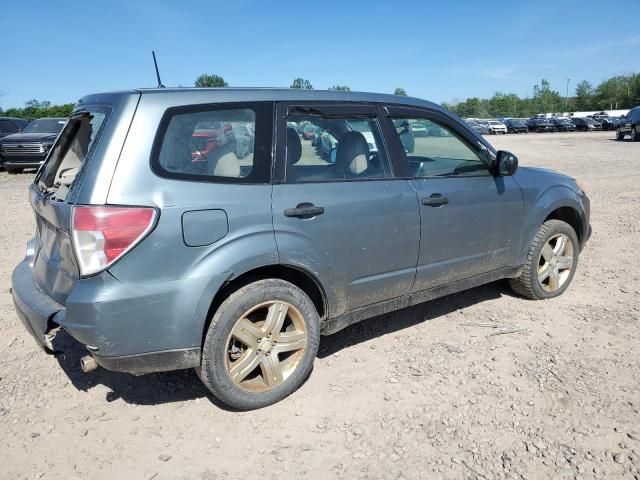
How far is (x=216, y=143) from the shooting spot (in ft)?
9.46

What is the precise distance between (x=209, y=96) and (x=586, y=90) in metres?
114

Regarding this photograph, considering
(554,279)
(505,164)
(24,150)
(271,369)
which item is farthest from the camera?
(24,150)

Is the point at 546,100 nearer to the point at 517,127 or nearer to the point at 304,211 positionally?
the point at 517,127

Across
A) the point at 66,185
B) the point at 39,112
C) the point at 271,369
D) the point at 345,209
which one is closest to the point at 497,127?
the point at 39,112

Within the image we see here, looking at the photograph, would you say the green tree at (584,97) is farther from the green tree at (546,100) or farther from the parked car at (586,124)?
the parked car at (586,124)

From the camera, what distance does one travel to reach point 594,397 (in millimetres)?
3053

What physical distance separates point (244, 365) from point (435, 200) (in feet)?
5.63

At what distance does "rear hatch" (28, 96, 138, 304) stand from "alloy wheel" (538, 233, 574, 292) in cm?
361

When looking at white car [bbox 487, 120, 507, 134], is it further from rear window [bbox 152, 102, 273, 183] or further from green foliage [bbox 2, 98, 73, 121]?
rear window [bbox 152, 102, 273, 183]

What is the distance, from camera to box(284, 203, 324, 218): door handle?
2.95m

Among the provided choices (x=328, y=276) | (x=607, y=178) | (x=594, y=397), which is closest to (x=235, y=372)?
(x=328, y=276)

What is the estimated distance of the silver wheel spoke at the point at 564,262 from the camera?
4633 millimetres

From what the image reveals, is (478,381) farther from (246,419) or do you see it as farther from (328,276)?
(246,419)

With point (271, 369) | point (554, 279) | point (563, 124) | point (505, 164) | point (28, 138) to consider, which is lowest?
point (563, 124)
